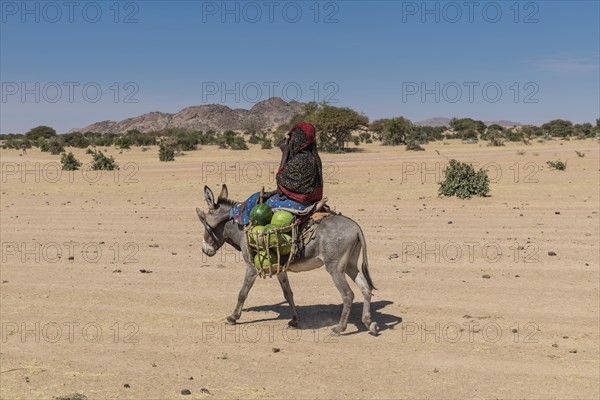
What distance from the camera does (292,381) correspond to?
780cm

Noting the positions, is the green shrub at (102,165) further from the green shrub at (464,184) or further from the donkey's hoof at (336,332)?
the donkey's hoof at (336,332)

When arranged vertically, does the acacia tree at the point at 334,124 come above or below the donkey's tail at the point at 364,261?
above

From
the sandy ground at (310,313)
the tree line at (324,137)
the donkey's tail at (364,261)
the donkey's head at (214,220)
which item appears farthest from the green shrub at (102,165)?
the donkey's tail at (364,261)

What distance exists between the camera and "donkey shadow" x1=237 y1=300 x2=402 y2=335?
1016cm

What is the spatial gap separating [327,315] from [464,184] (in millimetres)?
16377

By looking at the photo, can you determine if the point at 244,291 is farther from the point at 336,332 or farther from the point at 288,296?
the point at 336,332

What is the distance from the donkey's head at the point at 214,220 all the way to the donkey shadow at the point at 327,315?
52.3 inches

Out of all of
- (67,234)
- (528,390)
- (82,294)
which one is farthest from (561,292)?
(67,234)

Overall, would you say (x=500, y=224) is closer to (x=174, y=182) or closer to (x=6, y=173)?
(x=174, y=182)

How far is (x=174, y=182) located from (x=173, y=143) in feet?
108

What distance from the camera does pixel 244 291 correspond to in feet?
32.7

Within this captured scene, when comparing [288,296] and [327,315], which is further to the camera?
[327,315]

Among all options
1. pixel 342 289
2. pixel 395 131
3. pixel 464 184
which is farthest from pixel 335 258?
pixel 395 131

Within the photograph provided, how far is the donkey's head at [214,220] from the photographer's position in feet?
33.5
